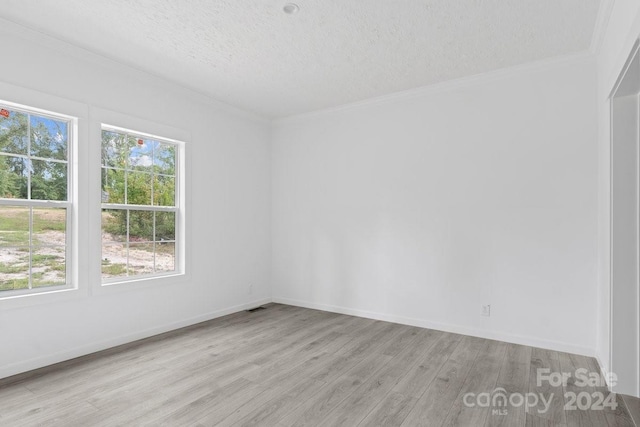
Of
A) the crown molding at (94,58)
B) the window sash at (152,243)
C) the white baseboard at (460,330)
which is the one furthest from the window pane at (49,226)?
the white baseboard at (460,330)

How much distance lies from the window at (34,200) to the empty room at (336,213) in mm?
15

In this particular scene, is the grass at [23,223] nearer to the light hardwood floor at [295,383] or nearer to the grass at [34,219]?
the grass at [34,219]

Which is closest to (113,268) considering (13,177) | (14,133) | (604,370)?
(13,177)

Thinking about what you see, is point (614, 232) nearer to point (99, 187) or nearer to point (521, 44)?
point (521, 44)

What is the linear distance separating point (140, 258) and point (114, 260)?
0.92ft

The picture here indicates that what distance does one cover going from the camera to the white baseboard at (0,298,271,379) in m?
2.85

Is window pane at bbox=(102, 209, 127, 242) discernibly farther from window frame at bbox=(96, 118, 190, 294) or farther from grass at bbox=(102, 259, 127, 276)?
grass at bbox=(102, 259, 127, 276)

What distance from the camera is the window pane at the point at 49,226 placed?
9.99 feet

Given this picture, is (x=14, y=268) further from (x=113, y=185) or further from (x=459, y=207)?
(x=459, y=207)

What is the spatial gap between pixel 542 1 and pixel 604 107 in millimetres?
1076

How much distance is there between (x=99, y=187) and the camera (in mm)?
3395

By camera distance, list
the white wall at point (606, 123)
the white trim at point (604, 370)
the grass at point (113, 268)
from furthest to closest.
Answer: the grass at point (113, 268) → the white trim at point (604, 370) → the white wall at point (606, 123)

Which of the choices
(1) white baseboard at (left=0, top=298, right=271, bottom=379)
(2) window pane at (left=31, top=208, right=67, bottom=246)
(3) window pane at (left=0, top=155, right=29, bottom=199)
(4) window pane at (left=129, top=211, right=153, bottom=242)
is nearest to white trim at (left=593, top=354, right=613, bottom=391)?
(1) white baseboard at (left=0, top=298, right=271, bottom=379)

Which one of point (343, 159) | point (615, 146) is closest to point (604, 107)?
point (615, 146)
